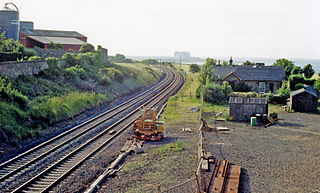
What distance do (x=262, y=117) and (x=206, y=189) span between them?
15.8 meters

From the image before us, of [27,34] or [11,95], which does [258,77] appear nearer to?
[11,95]

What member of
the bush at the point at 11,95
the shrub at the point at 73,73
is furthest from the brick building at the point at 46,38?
the bush at the point at 11,95

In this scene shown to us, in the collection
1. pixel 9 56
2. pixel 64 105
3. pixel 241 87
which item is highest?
pixel 9 56

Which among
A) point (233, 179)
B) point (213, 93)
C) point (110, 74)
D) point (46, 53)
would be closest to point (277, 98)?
point (213, 93)

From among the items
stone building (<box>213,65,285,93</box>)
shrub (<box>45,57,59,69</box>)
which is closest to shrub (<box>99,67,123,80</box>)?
shrub (<box>45,57,59,69</box>)

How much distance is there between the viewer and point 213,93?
34.8 meters

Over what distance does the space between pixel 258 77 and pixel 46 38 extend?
4237 centimetres

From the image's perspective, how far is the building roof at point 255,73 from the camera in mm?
41781

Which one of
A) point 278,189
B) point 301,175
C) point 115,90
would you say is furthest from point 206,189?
point 115,90

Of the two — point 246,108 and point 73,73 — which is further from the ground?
point 73,73

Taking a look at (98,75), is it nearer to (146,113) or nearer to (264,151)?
(146,113)

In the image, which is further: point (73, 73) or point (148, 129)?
point (73, 73)

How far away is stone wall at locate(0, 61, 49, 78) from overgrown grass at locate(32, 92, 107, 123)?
4.26 metres

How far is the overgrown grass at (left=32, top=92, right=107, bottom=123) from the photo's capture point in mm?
23953
